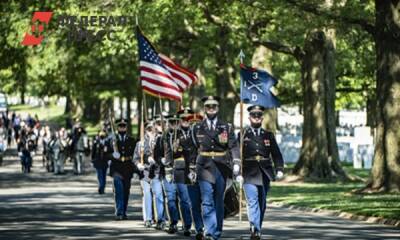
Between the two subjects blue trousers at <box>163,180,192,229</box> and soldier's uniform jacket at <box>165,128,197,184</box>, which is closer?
soldier's uniform jacket at <box>165,128,197,184</box>

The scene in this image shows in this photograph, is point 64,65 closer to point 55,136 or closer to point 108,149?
point 55,136

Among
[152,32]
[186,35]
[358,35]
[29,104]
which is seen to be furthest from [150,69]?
[29,104]

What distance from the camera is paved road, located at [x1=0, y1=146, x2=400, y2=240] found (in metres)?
20.3

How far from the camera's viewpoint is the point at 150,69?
2345cm

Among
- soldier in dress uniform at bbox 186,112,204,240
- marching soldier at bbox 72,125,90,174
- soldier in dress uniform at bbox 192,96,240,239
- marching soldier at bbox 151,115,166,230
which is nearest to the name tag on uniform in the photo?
soldier in dress uniform at bbox 192,96,240,239

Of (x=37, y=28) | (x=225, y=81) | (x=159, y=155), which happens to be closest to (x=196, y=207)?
(x=159, y=155)

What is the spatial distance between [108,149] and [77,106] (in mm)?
82430

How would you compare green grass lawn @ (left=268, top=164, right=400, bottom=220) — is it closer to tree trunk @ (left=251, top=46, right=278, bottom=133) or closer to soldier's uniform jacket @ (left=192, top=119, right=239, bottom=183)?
soldier's uniform jacket @ (left=192, top=119, right=239, bottom=183)

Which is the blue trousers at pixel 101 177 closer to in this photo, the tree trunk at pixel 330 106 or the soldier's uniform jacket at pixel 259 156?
the tree trunk at pixel 330 106

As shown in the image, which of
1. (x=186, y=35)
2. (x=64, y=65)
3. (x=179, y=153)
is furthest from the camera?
(x=64, y=65)

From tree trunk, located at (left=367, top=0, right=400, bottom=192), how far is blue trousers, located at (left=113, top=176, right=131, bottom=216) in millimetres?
9389

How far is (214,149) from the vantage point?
1892 centimetres

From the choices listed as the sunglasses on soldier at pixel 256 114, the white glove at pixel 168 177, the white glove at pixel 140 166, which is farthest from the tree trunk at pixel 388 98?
the sunglasses on soldier at pixel 256 114

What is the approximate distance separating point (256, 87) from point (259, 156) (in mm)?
3677
